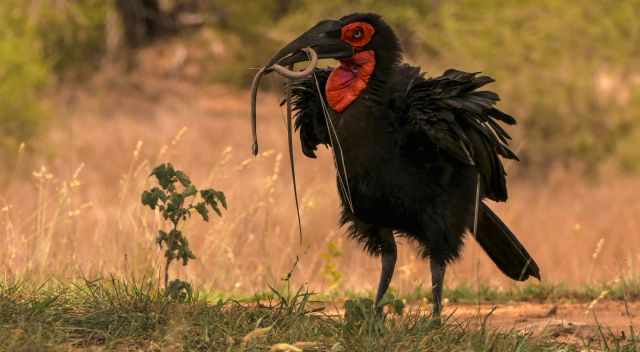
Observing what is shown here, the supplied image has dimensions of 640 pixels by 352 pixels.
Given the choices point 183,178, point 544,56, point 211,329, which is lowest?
point 211,329

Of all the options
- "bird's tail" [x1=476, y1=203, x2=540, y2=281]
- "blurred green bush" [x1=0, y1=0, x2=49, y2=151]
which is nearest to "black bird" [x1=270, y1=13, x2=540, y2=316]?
"bird's tail" [x1=476, y1=203, x2=540, y2=281]

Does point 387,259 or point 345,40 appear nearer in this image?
point 345,40

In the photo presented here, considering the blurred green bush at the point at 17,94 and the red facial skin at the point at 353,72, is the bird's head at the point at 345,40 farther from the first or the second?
the blurred green bush at the point at 17,94

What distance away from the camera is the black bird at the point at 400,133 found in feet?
15.7

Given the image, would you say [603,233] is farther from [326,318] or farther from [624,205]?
[326,318]

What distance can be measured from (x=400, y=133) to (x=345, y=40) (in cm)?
51

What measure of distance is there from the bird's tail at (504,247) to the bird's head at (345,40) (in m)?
1.07

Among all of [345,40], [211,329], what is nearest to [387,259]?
[345,40]

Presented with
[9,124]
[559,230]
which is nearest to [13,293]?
[559,230]

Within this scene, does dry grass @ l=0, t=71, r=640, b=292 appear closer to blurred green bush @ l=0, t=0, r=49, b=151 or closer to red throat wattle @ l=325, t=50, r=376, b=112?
blurred green bush @ l=0, t=0, r=49, b=151

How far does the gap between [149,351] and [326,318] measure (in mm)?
855

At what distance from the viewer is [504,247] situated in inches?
221

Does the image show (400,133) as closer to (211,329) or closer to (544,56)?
(211,329)

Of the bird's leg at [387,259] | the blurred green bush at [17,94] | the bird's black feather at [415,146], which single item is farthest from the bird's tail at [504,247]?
the blurred green bush at [17,94]
